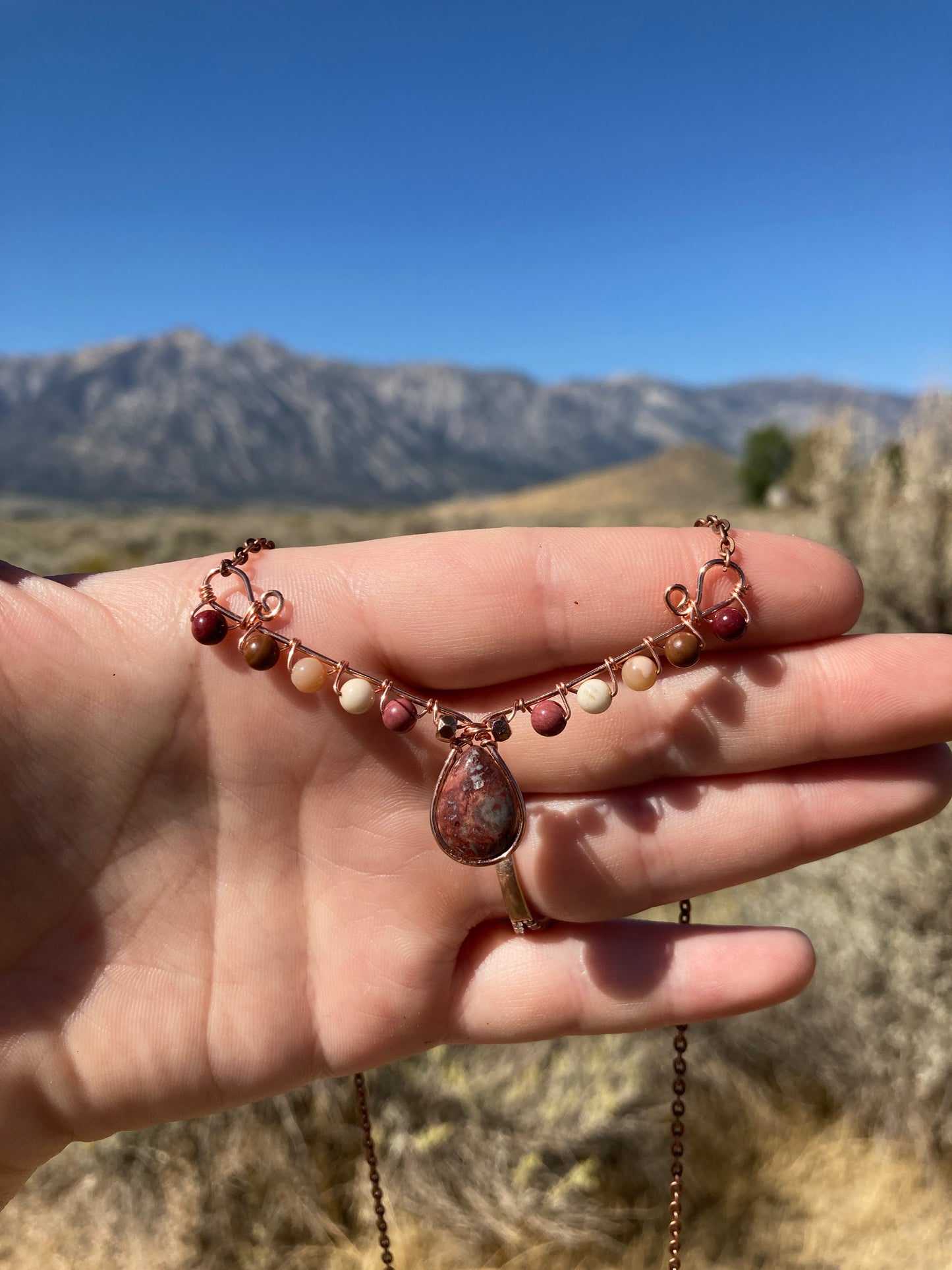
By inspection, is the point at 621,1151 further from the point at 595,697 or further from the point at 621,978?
the point at 595,697

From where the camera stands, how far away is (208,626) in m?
1.77

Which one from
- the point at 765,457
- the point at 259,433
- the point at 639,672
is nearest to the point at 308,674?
the point at 639,672

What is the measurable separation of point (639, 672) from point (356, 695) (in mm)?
646

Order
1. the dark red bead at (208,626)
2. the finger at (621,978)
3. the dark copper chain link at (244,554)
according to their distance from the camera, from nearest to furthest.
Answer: the dark red bead at (208,626), the dark copper chain link at (244,554), the finger at (621,978)

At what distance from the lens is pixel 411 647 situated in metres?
1.90

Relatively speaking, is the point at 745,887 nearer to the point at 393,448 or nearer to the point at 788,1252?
the point at 788,1252

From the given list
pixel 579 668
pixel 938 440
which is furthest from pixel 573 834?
pixel 938 440

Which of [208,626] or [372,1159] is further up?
[208,626]

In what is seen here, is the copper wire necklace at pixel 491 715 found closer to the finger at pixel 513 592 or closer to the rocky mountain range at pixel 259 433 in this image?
the finger at pixel 513 592

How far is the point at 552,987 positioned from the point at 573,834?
418mm

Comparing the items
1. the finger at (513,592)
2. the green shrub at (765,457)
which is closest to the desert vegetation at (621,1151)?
the finger at (513,592)

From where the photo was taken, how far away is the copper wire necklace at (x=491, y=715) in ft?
5.90

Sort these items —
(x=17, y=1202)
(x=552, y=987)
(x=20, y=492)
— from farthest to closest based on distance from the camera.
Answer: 1. (x=20, y=492)
2. (x=17, y=1202)
3. (x=552, y=987)

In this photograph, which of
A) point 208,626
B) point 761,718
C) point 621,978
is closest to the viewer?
point 208,626
